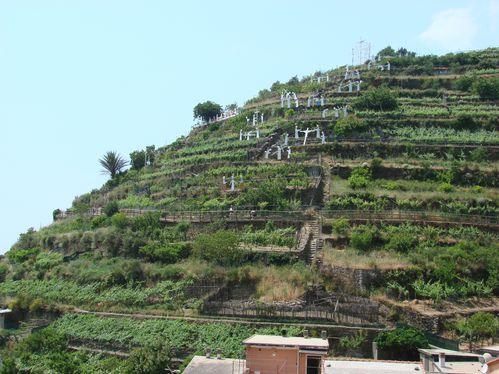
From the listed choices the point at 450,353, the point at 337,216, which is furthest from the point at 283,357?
the point at 337,216

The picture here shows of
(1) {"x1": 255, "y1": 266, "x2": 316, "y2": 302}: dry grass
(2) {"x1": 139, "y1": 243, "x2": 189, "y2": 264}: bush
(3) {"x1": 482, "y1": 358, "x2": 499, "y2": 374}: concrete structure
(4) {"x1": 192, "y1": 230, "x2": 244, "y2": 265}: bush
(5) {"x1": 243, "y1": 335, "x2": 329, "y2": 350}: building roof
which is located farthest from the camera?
(2) {"x1": 139, "y1": 243, "x2": 189, "y2": 264}: bush

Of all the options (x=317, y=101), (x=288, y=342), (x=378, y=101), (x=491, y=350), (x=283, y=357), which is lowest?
(x=283, y=357)

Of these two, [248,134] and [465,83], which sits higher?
[465,83]

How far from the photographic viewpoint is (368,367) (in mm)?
21719

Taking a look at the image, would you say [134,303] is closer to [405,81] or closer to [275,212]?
[275,212]

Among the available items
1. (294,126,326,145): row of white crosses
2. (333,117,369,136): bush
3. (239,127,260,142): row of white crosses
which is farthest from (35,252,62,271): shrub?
(333,117,369,136): bush

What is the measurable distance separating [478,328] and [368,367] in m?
6.23

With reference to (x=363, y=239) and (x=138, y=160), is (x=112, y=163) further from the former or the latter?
(x=363, y=239)

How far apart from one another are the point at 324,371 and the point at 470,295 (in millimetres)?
10692

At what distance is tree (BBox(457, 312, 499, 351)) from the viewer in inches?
1004

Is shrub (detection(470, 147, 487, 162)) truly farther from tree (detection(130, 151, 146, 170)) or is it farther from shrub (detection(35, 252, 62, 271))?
tree (detection(130, 151, 146, 170))

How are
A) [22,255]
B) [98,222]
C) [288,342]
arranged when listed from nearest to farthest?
[288,342] → [22,255] → [98,222]

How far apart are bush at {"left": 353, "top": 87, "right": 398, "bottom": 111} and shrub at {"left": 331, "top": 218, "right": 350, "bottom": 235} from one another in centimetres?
1777

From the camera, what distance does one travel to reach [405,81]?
55.9 m
